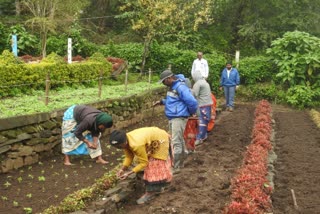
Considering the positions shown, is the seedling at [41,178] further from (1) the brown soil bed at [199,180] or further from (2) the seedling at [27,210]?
(2) the seedling at [27,210]

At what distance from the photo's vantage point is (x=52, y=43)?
61.2 ft

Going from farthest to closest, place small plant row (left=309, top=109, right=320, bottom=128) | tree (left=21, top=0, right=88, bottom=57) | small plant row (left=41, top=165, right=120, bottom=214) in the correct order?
tree (left=21, top=0, right=88, bottom=57) → small plant row (left=309, top=109, right=320, bottom=128) → small plant row (left=41, top=165, right=120, bottom=214)

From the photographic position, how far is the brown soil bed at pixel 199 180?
5887 mm

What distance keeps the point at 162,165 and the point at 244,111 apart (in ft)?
29.9

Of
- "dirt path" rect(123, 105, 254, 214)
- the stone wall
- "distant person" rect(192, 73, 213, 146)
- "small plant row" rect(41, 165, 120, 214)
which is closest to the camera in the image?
"small plant row" rect(41, 165, 120, 214)

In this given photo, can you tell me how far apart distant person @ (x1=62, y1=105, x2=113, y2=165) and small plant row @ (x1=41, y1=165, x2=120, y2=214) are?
0.87 meters

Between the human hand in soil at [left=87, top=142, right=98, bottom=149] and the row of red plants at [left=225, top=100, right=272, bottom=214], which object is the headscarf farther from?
the row of red plants at [left=225, top=100, right=272, bottom=214]

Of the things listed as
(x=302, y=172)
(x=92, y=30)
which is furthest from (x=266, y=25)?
(x=302, y=172)

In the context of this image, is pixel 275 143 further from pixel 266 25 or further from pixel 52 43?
pixel 266 25

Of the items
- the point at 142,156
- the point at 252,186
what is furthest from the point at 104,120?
the point at 252,186

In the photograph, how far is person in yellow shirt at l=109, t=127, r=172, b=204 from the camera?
5.68 metres

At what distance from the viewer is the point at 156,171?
6012 millimetres

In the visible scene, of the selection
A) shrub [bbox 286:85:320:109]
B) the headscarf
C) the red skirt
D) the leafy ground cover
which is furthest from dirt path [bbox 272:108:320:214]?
the leafy ground cover

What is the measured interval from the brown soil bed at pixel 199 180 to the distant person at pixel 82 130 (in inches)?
10.0
